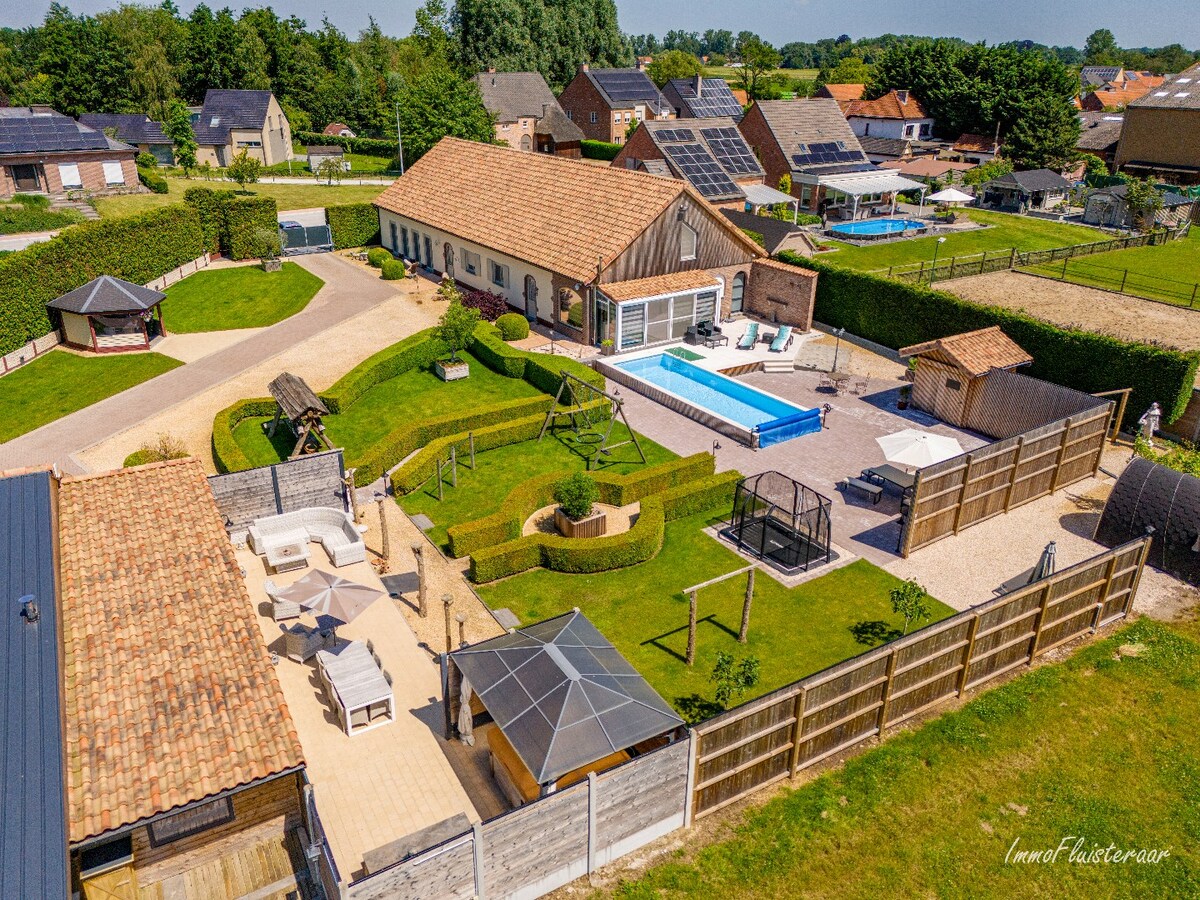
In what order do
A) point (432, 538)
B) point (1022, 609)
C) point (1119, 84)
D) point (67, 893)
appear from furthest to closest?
point (1119, 84), point (432, 538), point (1022, 609), point (67, 893)

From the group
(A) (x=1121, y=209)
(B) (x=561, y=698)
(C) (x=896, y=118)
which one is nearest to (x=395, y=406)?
(B) (x=561, y=698)

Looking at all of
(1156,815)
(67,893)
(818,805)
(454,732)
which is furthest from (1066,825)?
(67,893)

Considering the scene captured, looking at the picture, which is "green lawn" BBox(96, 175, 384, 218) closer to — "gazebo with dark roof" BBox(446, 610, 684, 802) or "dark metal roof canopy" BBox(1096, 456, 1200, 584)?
"gazebo with dark roof" BBox(446, 610, 684, 802)

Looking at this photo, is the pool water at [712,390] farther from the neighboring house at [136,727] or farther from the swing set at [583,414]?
the neighboring house at [136,727]

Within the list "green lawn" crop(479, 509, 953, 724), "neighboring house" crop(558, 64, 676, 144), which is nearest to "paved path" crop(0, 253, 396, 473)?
"green lawn" crop(479, 509, 953, 724)

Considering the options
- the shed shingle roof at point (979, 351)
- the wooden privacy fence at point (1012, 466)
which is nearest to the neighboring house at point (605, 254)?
the shed shingle roof at point (979, 351)

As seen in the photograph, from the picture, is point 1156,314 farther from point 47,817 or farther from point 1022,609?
point 47,817
